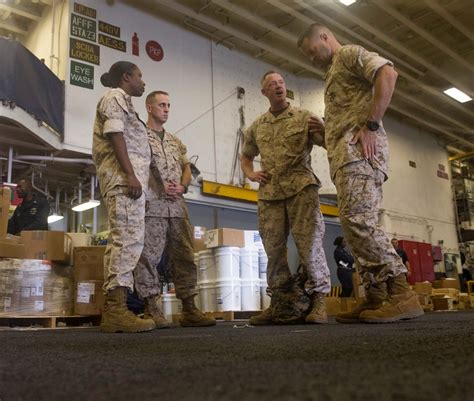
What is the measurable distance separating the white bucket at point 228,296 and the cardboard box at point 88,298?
1272mm

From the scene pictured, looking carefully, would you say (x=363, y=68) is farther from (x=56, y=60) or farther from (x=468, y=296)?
(x=468, y=296)

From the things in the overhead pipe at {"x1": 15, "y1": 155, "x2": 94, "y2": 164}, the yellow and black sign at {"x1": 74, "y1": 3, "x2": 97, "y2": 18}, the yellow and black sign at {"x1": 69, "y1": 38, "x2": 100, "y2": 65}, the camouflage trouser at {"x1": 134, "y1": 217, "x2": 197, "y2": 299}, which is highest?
the yellow and black sign at {"x1": 74, "y1": 3, "x2": 97, "y2": 18}

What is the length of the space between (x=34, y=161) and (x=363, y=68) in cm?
557

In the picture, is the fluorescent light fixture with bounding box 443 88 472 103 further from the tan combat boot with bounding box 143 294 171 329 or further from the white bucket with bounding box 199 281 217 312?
the tan combat boot with bounding box 143 294 171 329

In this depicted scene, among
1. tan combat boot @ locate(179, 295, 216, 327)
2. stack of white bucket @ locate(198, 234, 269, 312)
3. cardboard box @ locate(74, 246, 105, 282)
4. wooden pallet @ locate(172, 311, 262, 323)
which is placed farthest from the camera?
stack of white bucket @ locate(198, 234, 269, 312)

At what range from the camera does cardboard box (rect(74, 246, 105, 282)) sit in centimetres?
478

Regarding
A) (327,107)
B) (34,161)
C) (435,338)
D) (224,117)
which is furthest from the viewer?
(224,117)

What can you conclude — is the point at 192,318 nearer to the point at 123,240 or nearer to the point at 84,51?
the point at 123,240

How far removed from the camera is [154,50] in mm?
8148

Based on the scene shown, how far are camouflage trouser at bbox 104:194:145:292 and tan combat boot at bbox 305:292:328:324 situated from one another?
980 millimetres

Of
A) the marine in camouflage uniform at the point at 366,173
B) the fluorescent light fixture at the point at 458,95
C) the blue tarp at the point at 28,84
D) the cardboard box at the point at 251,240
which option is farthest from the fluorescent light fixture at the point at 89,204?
the fluorescent light fixture at the point at 458,95

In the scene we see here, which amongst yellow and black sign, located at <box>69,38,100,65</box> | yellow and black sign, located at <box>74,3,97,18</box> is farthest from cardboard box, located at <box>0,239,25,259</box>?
yellow and black sign, located at <box>74,3,97,18</box>

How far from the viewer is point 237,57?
959 centimetres

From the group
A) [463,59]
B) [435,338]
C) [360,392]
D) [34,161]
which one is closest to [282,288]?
[435,338]
